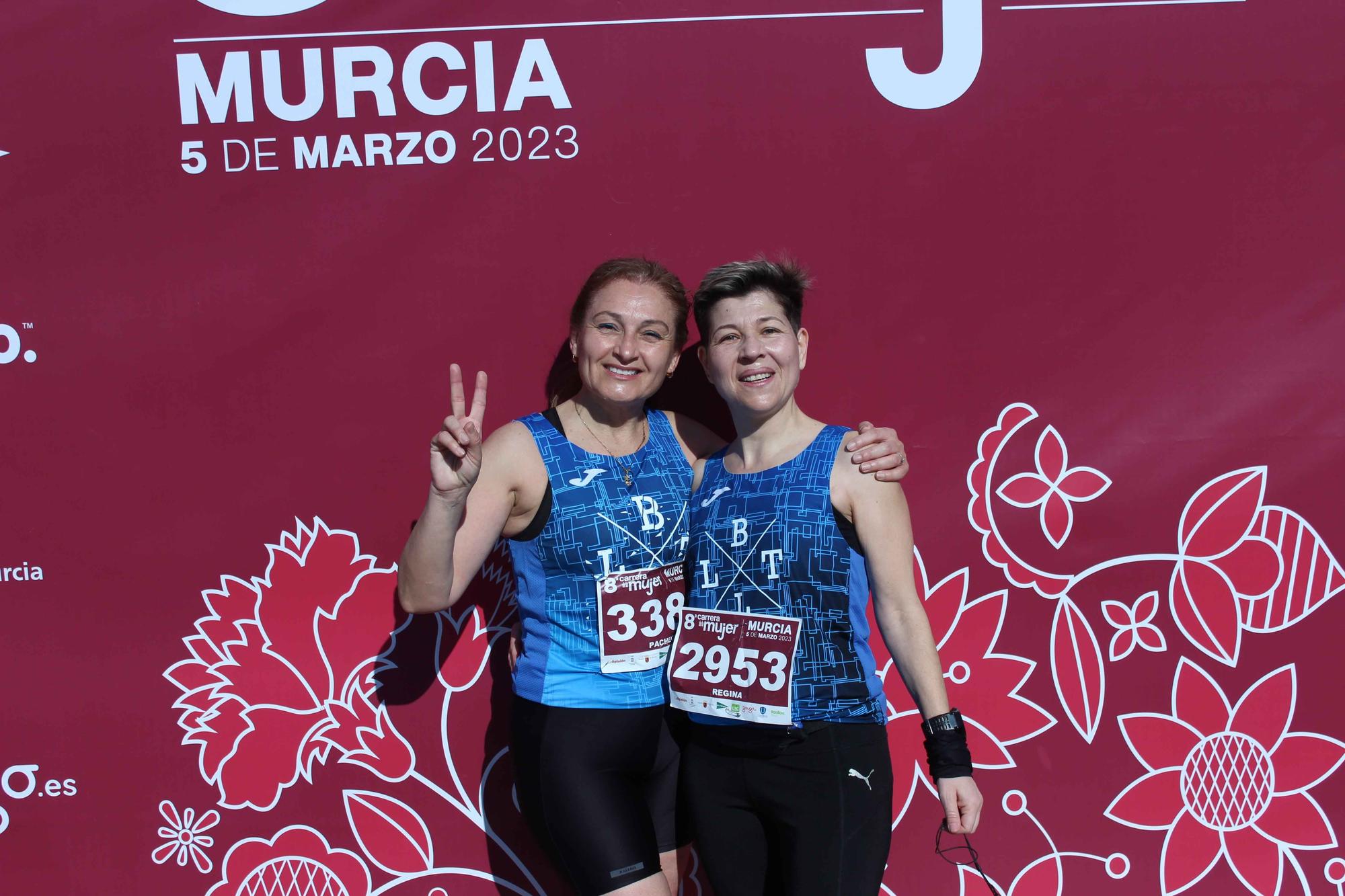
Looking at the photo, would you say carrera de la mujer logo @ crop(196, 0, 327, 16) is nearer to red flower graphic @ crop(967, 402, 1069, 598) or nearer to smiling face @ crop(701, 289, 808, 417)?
smiling face @ crop(701, 289, 808, 417)

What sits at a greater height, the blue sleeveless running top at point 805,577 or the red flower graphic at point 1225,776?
the blue sleeveless running top at point 805,577

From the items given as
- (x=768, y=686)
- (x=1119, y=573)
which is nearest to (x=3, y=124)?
(x=768, y=686)

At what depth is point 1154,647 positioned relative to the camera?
2.71 metres

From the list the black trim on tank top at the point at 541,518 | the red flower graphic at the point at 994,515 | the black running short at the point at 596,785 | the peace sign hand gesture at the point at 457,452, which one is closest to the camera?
the peace sign hand gesture at the point at 457,452

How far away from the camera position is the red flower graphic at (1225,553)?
268cm

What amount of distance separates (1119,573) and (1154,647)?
0.24 meters

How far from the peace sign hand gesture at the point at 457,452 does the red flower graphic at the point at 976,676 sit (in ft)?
4.40

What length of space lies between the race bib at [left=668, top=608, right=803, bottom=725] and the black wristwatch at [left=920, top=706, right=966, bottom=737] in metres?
0.32

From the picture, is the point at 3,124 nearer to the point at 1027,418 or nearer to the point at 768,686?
the point at 768,686

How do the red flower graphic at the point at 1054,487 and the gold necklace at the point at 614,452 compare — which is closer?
the gold necklace at the point at 614,452

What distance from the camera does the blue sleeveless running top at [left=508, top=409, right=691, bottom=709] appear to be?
2.18 metres

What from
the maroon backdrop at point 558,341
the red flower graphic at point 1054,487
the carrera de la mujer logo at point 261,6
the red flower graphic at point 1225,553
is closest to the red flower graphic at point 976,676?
the maroon backdrop at point 558,341

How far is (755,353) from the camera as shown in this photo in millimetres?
2096

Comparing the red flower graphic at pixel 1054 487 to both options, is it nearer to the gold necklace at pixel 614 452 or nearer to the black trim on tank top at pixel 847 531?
the black trim on tank top at pixel 847 531
